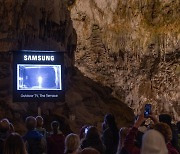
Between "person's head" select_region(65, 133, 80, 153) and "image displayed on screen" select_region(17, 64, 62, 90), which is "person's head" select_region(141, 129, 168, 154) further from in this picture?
"image displayed on screen" select_region(17, 64, 62, 90)

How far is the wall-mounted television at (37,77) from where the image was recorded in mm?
9714

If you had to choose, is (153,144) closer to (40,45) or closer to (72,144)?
(72,144)

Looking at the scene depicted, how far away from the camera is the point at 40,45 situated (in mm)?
13789

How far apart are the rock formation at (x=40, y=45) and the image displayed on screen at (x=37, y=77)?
2563 mm

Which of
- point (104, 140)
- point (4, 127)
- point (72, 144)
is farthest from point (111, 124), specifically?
point (72, 144)

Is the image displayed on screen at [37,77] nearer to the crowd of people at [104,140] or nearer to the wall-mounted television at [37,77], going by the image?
the wall-mounted television at [37,77]

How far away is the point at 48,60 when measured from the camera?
10094mm

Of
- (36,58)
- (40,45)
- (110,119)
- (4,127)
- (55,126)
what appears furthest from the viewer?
(40,45)

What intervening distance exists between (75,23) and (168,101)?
6532mm

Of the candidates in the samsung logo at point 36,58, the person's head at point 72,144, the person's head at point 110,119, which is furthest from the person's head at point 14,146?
the samsung logo at point 36,58

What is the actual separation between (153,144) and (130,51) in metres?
19.7

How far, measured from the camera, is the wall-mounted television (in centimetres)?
971

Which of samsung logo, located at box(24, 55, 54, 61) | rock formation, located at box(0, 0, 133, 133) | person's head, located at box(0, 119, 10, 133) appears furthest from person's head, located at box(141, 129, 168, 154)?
rock formation, located at box(0, 0, 133, 133)

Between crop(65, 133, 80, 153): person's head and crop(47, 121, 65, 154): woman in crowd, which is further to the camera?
crop(47, 121, 65, 154): woman in crowd
